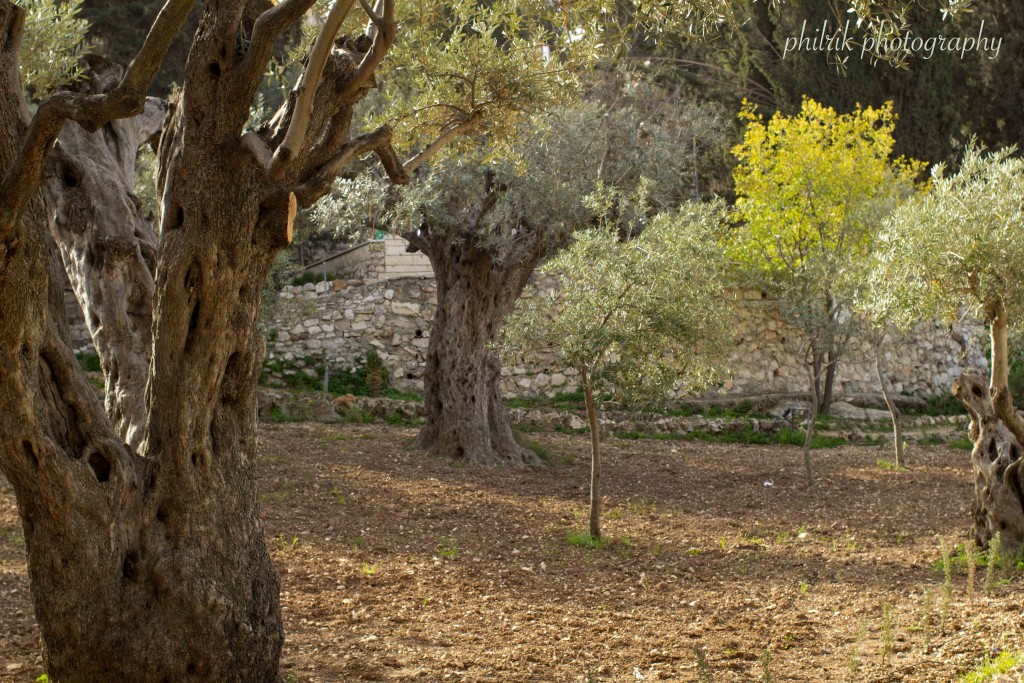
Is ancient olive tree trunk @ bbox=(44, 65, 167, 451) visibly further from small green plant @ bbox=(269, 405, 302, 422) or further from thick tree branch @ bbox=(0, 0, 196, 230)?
small green plant @ bbox=(269, 405, 302, 422)

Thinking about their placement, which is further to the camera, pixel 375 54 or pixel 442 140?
pixel 442 140

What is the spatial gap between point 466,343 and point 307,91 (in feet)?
33.2

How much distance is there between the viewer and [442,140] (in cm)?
835

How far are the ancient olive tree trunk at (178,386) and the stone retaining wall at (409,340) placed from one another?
14087 mm

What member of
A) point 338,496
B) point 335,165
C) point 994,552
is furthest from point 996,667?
point 338,496

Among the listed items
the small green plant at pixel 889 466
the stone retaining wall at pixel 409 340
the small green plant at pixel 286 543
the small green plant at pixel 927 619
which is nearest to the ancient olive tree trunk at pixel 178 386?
the small green plant at pixel 286 543

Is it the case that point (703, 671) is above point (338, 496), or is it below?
above

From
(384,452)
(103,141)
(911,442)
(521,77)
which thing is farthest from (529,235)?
(911,442)

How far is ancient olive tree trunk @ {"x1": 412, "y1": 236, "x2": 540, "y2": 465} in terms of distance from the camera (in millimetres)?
15773

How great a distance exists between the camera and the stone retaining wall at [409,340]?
21.8m

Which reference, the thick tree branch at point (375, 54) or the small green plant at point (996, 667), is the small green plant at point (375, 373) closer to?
the thick tree branch at point (375, 54)

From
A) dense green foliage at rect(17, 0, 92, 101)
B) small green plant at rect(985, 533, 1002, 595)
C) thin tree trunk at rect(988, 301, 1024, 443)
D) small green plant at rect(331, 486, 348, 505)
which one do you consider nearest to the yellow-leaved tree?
thin tree trunk at rect(988, 301, 1024, 443)

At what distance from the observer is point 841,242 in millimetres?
20500

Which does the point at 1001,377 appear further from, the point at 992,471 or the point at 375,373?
the point at 375,373
